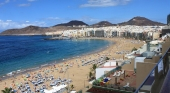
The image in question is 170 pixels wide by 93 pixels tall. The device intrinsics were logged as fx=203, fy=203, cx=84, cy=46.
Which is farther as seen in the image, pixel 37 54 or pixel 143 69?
pixel 37 54

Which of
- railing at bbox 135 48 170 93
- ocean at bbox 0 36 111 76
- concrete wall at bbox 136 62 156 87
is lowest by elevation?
ocean at bbox 0 36 111 76

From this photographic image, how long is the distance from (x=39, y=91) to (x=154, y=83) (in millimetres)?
19380

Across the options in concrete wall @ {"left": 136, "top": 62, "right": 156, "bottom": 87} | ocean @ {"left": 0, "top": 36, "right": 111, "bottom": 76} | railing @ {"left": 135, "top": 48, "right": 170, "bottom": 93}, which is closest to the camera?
railing @ {"left": 135, "top": 48, "right": 170, "bottom": 93}

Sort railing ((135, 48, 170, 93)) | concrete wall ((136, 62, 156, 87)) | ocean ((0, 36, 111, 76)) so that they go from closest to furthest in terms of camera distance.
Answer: railing ((135, 48, 170, 93))
concrete wall ((136, 62, 156, 87))
ocean ((0, 36, 111, 76))

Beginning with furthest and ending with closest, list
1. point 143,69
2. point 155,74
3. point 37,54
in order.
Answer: point 37,54 < point 143,69 < point 155,74

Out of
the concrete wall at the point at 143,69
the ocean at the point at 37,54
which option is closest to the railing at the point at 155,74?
the concrete wall at the point at 143,69

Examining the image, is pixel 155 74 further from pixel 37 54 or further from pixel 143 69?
pixel 37 54

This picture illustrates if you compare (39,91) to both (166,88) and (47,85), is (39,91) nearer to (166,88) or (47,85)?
(47,85)

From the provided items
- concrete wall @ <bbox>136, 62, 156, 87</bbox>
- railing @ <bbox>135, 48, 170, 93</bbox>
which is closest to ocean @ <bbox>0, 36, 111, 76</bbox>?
concrete wall @ <bbox>136, 62, 156, 87</bbox>

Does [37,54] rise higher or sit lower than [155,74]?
lower

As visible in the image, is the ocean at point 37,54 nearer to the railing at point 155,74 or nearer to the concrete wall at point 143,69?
the concrete wall at point 143,69

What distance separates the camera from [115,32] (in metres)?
108

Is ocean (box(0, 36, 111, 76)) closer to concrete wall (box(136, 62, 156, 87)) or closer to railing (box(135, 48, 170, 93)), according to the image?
concrete wall (box(136, 62, 156, 87))

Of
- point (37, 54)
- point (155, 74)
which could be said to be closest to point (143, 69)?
point (155, 74)
